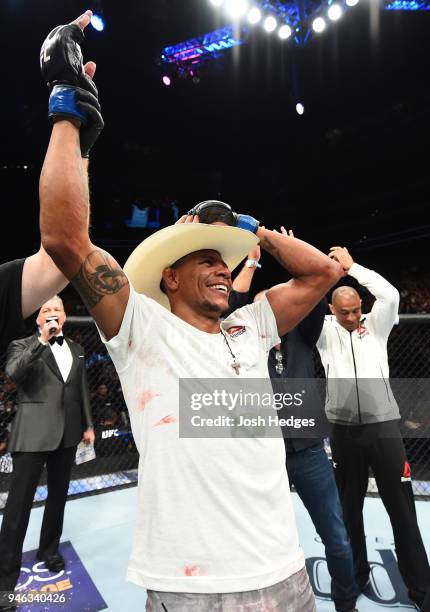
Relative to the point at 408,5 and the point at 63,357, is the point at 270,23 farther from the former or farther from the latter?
the point at 63,357

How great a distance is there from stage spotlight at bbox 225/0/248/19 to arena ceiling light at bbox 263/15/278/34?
0.47 metres

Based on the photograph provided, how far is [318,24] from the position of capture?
261 inches

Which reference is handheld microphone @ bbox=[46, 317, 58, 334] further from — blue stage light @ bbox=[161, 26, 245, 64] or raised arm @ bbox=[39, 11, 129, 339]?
blue stage light @ bbox=[161, 26, 245, 64]

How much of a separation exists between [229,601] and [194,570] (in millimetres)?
107

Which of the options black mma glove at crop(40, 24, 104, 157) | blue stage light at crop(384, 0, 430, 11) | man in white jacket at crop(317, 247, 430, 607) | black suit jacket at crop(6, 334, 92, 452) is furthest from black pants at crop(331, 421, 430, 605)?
blue stage light at crop(384, 0, 430, 11)

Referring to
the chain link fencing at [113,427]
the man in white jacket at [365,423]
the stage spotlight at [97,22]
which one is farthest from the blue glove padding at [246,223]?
the stage spotlight at [97,22]

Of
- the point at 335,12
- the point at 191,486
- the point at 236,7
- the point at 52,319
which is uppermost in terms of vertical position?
the point at 236,7

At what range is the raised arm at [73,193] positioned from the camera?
98 centimetres

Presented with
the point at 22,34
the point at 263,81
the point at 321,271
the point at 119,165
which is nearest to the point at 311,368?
the point at 321,271

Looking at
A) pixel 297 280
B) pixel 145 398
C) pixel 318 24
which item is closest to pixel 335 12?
pixel 318 24

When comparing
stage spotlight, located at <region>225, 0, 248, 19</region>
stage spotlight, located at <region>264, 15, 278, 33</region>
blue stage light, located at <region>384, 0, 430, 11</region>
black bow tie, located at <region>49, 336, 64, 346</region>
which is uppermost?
stage spotlight, located at <region>264, 15, 278, 33</region>

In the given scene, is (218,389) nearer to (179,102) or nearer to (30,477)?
(30,477)

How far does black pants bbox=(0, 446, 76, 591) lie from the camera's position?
222 cm

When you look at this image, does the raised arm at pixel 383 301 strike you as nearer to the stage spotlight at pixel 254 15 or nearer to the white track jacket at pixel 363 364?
the white track jacket at pixel 363 364
